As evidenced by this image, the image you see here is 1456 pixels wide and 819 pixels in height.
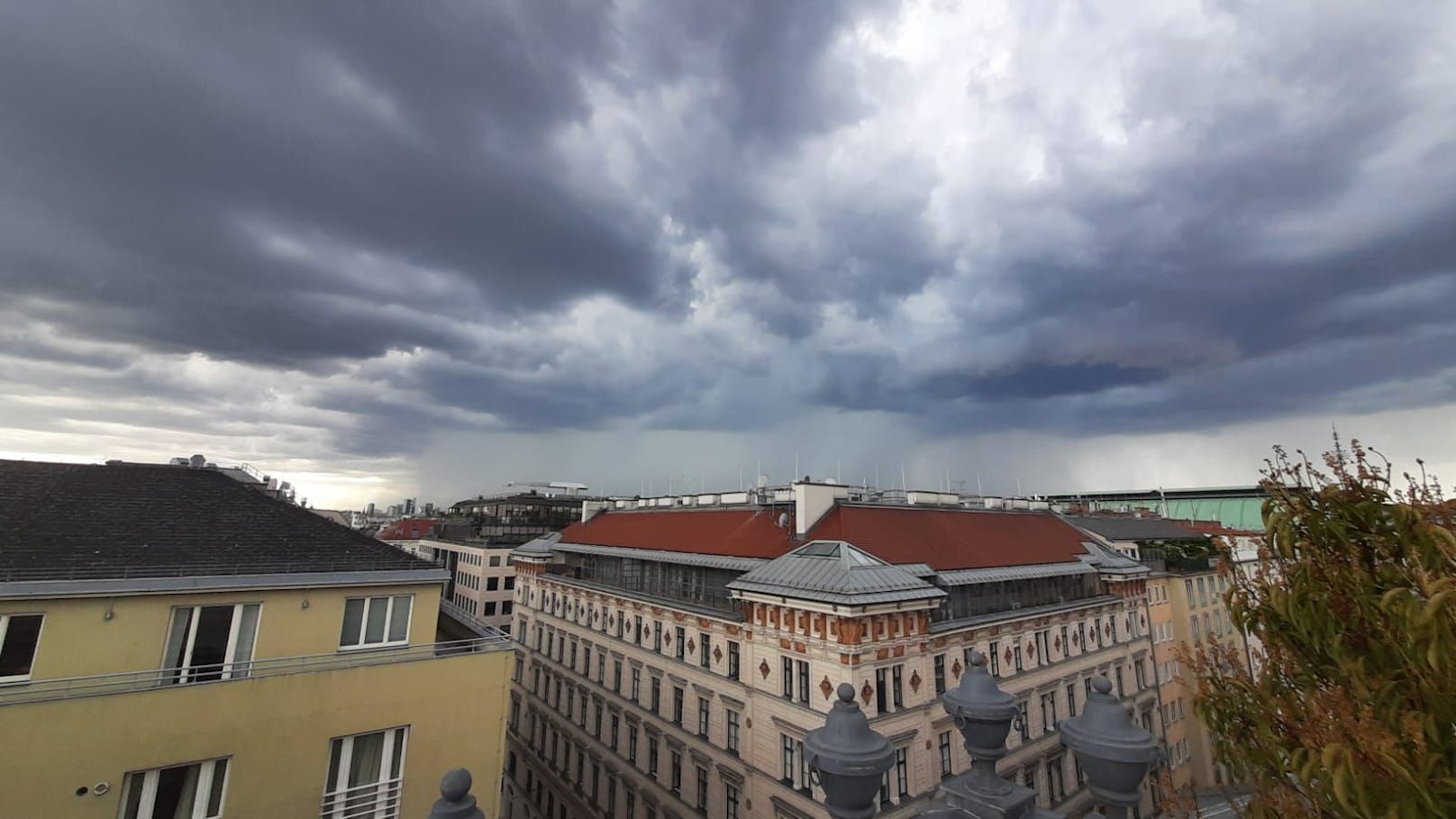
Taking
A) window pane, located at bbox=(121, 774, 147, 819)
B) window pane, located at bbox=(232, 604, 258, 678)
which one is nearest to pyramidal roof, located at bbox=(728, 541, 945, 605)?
window pane, located at bbox=(232, 604, 258, 678)

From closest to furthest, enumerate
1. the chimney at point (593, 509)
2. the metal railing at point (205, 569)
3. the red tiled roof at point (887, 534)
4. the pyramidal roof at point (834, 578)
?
1. the metal railing at point (205, 569)
2. the pyramidal roof at point (834, 578)
3. the red tiled roof at point (887, 534)
4. the chimney at point (593, 509)

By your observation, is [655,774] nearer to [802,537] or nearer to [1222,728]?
[802,537]

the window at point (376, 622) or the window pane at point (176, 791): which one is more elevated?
the window at point (376, 622)

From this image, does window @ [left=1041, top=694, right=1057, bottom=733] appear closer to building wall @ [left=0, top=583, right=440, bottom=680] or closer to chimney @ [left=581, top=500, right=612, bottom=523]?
building wall @ [left=0, top=583, right=440, bottom=680]

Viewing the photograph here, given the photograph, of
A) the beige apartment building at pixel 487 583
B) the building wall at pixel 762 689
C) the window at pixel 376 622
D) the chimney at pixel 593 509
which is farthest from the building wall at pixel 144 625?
the beige apartment building at pixel 487 583

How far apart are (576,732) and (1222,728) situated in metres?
40.8

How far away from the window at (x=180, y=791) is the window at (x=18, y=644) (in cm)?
355

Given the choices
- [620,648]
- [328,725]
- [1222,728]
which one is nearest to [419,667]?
[328,725]

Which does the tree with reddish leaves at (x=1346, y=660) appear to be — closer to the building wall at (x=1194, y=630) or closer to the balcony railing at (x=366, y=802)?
the balcony railing at (x=366, y=802)

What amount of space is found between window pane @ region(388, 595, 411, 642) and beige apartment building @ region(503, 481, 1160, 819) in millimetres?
14817

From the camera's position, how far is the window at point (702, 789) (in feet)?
95.3

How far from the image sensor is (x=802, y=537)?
105 feet

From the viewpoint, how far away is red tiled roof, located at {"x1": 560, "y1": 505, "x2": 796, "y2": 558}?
33125 millimetres

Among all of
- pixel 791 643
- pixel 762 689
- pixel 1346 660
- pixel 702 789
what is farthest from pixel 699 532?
pixel 1346 660
